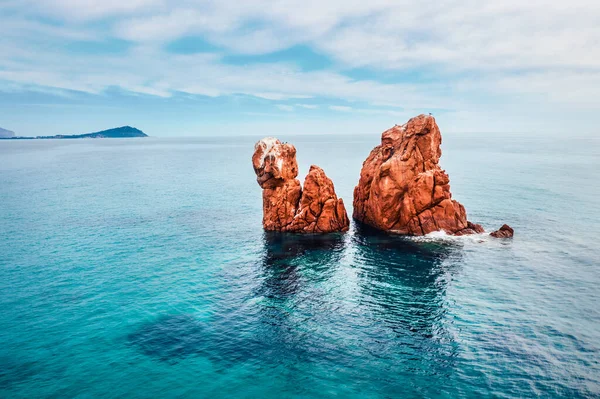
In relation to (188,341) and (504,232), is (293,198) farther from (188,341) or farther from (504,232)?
(188,341)

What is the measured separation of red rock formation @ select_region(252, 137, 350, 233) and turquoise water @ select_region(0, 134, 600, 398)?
16.3ft

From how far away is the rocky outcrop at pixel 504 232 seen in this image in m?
82.8

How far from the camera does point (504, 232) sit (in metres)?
83.2

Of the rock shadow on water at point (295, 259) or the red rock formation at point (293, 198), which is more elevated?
the red rock formation at point (293, 198)

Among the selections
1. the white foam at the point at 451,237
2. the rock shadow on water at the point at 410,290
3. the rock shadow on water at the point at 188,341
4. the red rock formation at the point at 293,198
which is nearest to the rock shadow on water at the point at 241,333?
the rock shadow on water at the point at 188,341

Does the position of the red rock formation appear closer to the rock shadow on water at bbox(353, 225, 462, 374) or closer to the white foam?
the rock shadow on water at bbox(353, 225, 462, 374)

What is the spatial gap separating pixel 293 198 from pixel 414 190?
26727mm

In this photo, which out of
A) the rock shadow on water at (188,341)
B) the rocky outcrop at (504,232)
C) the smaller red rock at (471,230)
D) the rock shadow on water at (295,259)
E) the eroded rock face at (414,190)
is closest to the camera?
the rock shadow on water at (188,341)

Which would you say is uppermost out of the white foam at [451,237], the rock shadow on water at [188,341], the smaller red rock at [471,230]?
the smaller red rock at [471,230]

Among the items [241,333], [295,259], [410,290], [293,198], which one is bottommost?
[241,333]

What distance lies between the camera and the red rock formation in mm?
90562

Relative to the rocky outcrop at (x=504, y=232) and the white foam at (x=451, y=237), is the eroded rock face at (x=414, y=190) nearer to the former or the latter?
the white foam at (x=451, y=237)

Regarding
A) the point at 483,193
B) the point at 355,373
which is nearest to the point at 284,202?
the point at 355,373

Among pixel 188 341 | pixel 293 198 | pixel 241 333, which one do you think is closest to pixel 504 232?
pixel 293 198
